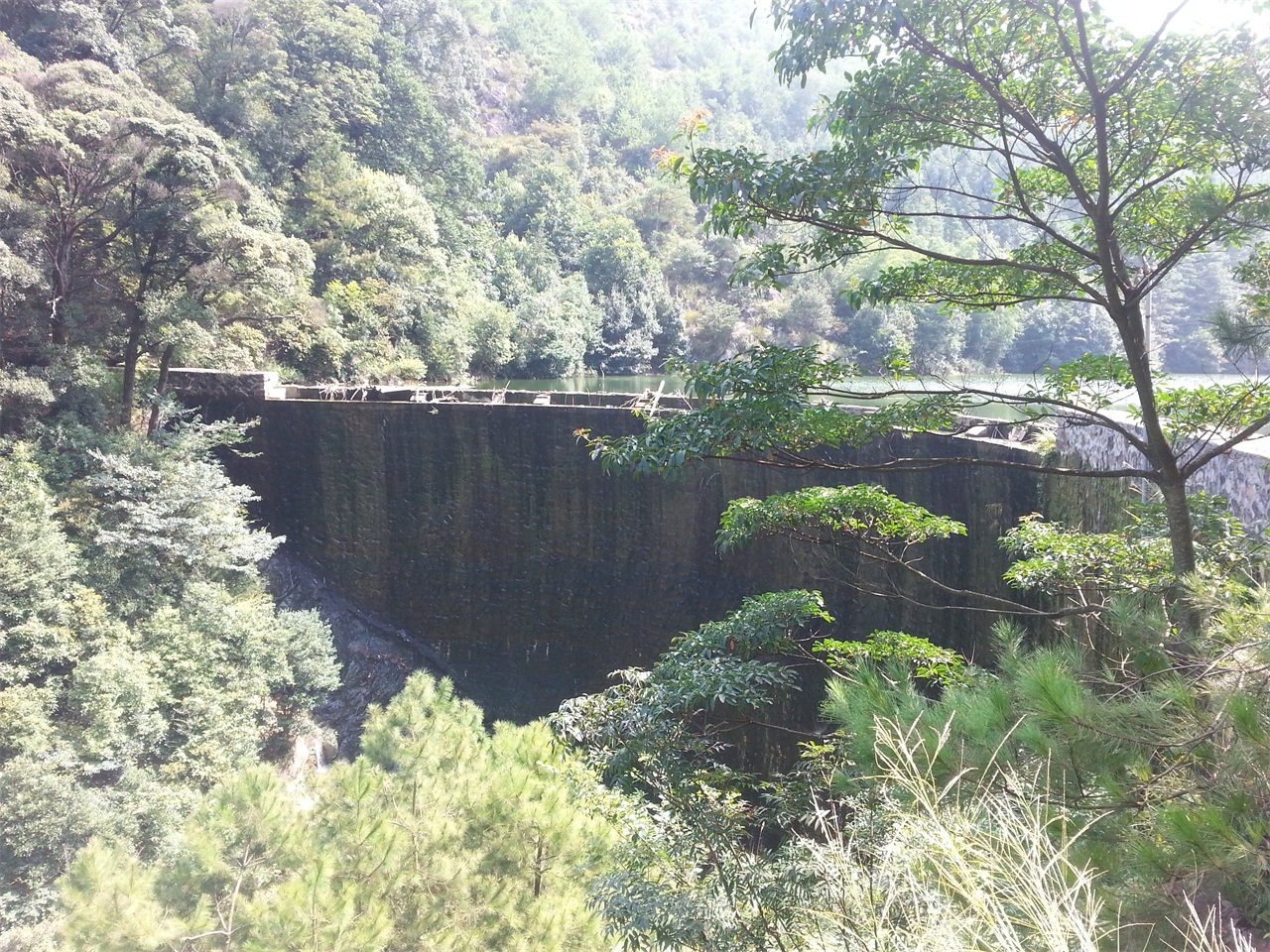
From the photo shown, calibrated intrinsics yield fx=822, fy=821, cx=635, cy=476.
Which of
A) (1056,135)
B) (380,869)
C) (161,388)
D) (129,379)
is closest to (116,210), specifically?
(129,379)

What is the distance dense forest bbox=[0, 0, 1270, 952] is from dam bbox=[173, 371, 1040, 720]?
0.69 meters

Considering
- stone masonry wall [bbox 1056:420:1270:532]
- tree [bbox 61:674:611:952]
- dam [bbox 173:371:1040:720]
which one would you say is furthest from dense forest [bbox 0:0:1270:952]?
dam [bbox 173:371:1040:720]

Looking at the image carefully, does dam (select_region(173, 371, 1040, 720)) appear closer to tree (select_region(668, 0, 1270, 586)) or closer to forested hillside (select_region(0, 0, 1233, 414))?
forested hillside (select_region(0, 0, 1233, 414))

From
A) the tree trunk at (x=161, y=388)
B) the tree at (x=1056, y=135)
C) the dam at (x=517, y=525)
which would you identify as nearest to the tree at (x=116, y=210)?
the tree trunk at (x=161, y=388)

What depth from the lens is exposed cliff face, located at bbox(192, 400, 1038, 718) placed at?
8305 mm

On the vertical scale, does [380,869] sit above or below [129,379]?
below

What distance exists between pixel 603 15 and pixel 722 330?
39.5 m

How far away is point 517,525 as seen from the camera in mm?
9609

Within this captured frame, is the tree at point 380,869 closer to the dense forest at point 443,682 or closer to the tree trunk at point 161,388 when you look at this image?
the dense forest at point 443,682

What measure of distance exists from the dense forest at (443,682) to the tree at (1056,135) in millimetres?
48

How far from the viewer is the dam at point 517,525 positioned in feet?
25.6

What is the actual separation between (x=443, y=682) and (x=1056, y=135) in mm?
5022

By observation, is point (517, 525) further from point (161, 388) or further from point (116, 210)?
point (116, 210)

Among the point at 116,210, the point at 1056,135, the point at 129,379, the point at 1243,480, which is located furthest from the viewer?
the point at 129,379
